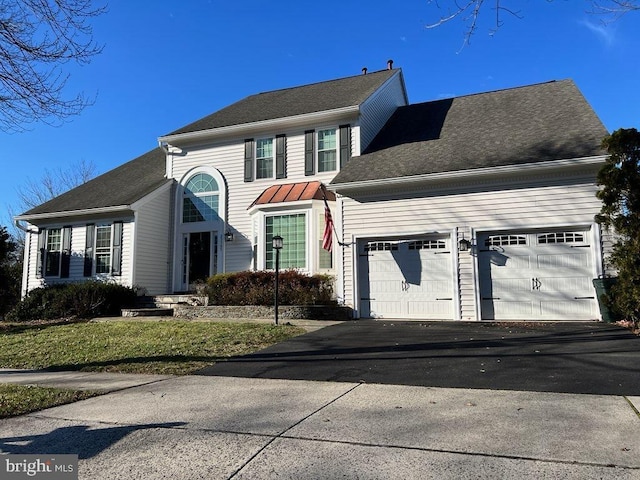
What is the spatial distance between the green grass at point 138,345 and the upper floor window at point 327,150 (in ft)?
21.2

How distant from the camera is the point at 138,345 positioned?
8.87 metres

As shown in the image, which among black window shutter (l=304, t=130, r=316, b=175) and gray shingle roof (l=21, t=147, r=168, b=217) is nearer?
black window shutter (l=304, t=130, r=316, b=175)

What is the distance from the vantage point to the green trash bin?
9.72 metres

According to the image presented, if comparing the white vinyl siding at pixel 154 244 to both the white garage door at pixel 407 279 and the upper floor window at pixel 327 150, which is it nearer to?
the upper floor window at pixel 327 150

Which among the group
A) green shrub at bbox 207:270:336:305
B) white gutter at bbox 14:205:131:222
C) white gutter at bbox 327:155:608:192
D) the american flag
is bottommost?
green shrub at bbox 207:270:336:305

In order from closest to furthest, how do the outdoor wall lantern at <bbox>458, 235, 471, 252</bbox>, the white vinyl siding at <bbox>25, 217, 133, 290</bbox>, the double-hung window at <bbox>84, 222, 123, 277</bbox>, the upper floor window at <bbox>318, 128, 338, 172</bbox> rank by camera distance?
the outdoor wall lantern at <bbox>458, 235, 471, 252</bbox>, the upper floor window at <bbox>318, 128, 338, 172</bbox>, the white vinyl siding at <bbox>25, 217, 133, 290</bbox>, the double-hung window at <bbox>84, 222, 123, 277</bbox>

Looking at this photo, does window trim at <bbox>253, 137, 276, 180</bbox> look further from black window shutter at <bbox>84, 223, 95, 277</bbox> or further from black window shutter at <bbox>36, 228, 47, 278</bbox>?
black window shutter at <bbox>36, 228, 47, 278</bbox>

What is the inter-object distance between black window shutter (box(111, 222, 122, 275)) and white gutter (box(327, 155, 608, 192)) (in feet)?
26.7

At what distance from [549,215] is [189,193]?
11815mm

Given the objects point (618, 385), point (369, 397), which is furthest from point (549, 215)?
point (369, 397)

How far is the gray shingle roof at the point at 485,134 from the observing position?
37.1 ft

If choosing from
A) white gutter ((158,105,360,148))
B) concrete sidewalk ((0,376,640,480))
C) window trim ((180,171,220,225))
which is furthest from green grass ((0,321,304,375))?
white gutter ((158,105,360,148))

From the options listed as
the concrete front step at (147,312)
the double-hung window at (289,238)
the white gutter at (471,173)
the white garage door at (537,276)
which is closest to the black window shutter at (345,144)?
the double-hung window at (289,238)

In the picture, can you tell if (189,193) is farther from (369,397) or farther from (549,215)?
(369,397)
